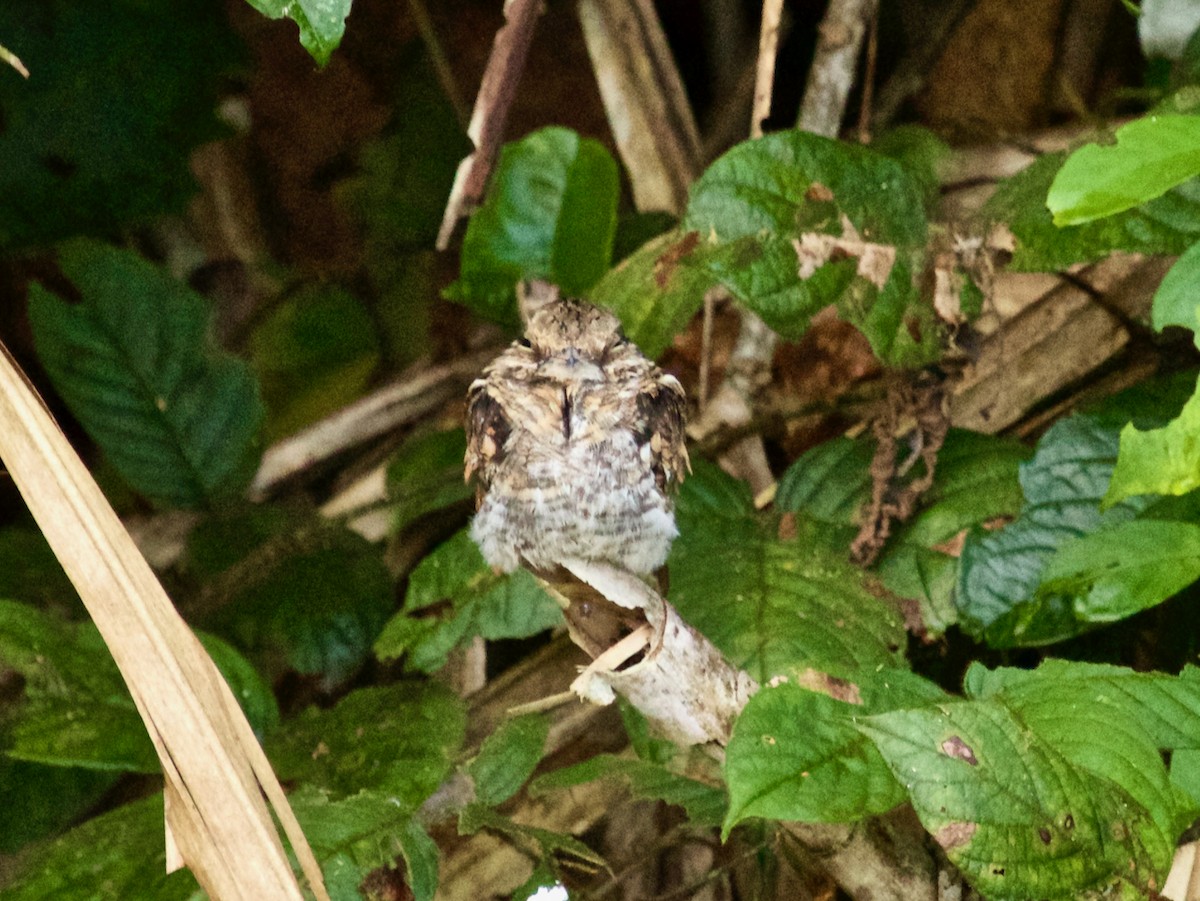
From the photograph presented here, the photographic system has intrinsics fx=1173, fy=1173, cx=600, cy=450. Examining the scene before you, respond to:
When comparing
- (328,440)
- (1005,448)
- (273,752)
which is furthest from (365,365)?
(1005,448)

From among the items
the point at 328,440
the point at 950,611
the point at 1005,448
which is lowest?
the point at 950,611

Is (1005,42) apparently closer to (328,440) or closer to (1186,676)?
(328,440)

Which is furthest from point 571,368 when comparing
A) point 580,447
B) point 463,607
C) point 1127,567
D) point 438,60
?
point 438,60

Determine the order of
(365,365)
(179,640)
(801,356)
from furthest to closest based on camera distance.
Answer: (365,365)
(801,356)
(179,640)

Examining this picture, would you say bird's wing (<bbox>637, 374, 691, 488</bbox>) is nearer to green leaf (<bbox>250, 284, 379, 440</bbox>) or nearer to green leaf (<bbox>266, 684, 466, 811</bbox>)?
green leaf (<bbox>266, 684, 466, 811</bbox>)

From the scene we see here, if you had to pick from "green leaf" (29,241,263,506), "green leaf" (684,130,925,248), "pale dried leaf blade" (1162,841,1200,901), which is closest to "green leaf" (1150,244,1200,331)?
"green leaf" (684,130,925,248)

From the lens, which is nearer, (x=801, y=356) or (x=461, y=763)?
(x=461, y=763)

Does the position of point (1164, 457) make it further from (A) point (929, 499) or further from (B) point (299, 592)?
(B) point (299, 592)

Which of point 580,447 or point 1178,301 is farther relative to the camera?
point 580,447

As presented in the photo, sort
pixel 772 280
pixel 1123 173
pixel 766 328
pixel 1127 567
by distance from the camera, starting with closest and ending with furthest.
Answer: pixel 1123 173 → pixel 1127 567 → pixel 772 280 → pixel 766 328
